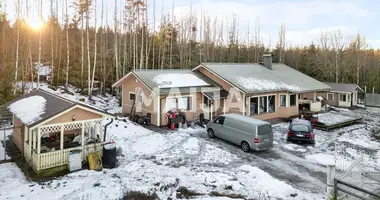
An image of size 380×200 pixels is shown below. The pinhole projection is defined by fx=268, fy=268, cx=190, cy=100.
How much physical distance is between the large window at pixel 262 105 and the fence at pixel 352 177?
25.1ft

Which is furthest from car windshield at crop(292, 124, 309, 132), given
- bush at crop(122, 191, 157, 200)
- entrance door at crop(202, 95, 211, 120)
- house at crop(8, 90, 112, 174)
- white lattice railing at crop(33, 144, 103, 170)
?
white lattice railing at crop(33, 144, 103, 170)

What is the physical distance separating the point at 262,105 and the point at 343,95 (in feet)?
52.3

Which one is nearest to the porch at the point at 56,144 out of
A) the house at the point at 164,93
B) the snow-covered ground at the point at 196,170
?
the snow-covered ground at the point at 196,170

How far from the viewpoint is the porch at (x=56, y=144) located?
11.0 meters

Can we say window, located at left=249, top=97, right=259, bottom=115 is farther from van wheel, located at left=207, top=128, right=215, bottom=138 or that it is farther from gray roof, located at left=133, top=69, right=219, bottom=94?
van wheel, located at left=207, top=128, right=215, bottom=138

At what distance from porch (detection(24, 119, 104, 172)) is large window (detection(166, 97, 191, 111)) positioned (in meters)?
6.98

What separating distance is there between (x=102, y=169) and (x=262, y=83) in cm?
1652

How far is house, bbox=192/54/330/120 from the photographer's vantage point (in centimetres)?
2170

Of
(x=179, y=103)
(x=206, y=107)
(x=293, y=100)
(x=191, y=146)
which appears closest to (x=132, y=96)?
(x=179, y=103)

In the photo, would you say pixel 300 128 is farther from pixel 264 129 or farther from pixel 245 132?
pixel 245 132

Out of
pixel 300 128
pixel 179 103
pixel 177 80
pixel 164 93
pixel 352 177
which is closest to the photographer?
pixel 352 177

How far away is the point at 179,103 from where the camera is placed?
20.3 metres

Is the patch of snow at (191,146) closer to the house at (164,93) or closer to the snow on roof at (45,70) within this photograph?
the house at (164,93)

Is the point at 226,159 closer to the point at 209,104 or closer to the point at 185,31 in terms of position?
the point at 209,104
